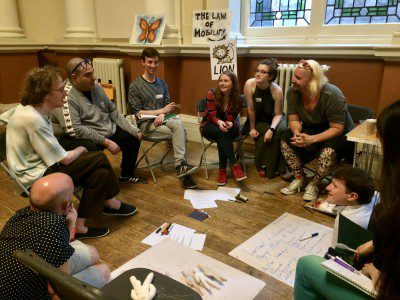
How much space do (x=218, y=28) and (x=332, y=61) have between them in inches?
51.5

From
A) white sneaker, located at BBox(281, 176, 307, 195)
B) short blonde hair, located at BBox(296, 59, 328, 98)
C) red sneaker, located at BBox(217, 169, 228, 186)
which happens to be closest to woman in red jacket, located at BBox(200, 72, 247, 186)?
red sneaker, located at BBox(217, 169, 228, 186)

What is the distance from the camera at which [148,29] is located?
4.43 metres

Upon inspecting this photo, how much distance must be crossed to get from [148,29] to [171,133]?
182 cm

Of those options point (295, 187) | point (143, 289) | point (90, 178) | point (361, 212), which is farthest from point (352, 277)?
point (295, 187)

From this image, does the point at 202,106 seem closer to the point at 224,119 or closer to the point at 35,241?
the point at 224,119

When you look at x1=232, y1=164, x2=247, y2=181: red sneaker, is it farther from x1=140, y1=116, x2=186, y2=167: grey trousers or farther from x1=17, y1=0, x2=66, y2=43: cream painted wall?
x1=17, y1=0, x2=66, y2=43: cream painted wall

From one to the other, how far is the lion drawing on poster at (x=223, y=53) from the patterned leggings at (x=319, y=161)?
1155mm

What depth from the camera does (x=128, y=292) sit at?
1.29 meters

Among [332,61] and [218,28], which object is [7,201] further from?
[332,61]

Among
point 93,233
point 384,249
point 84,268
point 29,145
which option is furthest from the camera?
point 93,233

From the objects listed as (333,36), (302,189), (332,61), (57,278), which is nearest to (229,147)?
(302,189)

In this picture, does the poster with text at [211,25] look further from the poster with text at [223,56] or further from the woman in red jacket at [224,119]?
the woman in red jacket at [224,119]

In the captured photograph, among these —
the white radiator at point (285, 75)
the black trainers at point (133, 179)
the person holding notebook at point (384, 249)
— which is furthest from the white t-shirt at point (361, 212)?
the white radiator at point (285, 75)

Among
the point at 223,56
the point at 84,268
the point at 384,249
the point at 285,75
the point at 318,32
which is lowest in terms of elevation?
the point at 84,268
